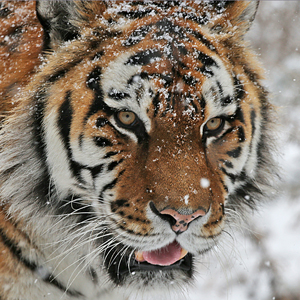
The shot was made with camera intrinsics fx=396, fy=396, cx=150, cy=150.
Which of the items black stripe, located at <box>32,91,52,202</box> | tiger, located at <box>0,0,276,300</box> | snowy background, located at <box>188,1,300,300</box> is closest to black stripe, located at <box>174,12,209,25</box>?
tiger, located at <box>0,0,276,300</box>

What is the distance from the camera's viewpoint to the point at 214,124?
1764 mm

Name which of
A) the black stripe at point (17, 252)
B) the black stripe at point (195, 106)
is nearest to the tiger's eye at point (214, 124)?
the black stripe at point (195, 106)

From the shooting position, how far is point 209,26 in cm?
191

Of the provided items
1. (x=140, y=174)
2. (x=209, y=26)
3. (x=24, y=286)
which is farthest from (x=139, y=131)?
(x=24, y=286)

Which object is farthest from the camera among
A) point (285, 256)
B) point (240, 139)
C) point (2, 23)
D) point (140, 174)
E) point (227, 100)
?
point (285, 256)

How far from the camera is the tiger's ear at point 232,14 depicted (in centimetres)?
195

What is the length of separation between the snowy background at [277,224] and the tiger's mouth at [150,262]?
77.4 inches

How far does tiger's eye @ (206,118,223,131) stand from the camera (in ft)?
5.72

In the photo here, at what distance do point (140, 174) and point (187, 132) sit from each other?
0.26 meters

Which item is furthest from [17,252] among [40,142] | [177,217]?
[177,217]

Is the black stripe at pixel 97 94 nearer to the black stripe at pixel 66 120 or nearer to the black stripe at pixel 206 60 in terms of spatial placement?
the black stripe at pixel 66 120

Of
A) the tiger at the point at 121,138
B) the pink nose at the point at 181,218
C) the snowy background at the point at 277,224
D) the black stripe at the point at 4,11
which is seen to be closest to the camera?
the pink nose at the point at 181,218

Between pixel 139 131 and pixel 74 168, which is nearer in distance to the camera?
pixel 139 131

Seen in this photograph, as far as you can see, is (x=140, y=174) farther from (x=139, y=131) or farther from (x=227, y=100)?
(x=227, y=100)
